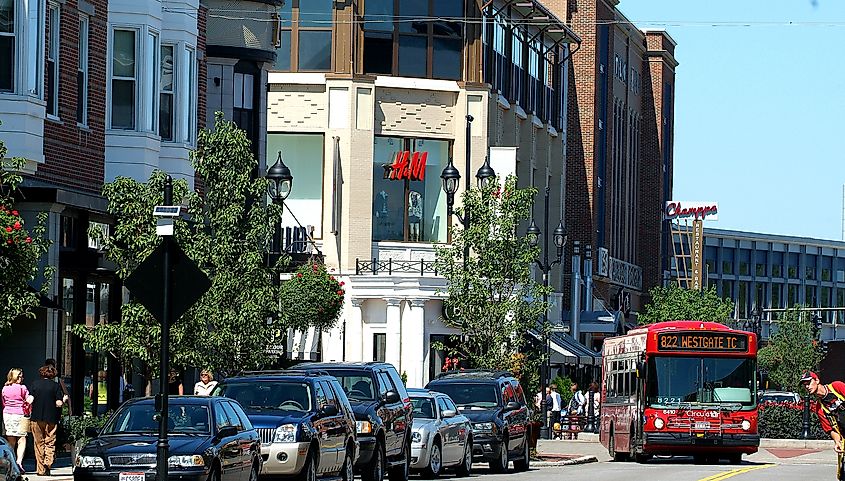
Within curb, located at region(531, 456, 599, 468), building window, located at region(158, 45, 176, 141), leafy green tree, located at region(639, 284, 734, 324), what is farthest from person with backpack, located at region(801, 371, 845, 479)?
leafy green tree, located at region(639, 284, 734, 324)

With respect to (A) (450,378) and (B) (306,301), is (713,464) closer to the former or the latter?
(A) (450,378)

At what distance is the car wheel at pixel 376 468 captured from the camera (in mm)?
26969

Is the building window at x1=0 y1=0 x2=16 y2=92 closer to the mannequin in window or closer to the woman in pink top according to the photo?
the woman in pink top

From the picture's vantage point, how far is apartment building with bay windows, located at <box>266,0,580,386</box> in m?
58.9

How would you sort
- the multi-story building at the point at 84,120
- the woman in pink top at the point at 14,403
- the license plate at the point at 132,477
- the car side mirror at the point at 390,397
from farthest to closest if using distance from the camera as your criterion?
the multi-story building at the point at 84,120 → the car side mirror at the point at 390,397 → the woman in pink top at the point at 14,403 → the license plate at the point at 132,477

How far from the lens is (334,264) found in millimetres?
59312

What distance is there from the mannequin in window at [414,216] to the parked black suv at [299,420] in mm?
35048

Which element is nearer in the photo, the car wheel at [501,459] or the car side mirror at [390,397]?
the car side mirror at [390,397]

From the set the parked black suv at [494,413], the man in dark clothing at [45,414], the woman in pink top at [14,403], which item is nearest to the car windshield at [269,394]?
the man in dark clothing at [45,414]

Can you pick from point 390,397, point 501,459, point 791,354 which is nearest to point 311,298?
point 501,459

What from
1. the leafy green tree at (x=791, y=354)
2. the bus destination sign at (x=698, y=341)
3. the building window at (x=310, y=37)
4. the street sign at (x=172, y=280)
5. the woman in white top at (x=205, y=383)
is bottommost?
the leafy green tree at (x=791, y=354)

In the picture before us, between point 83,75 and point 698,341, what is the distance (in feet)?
48.3

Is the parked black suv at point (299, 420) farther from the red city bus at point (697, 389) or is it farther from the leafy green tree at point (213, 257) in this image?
the red city bus at point (697, 389)

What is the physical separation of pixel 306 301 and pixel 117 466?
2766 cm
